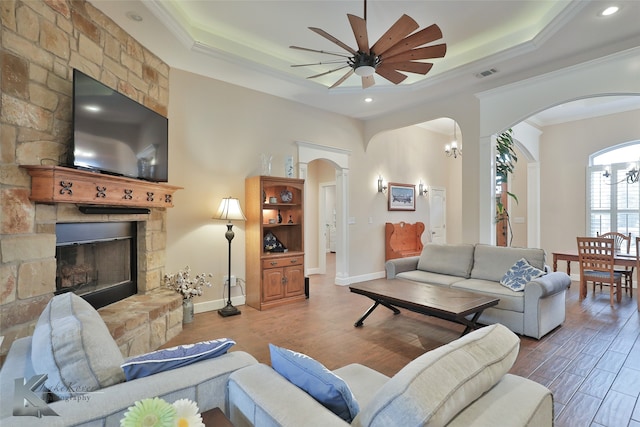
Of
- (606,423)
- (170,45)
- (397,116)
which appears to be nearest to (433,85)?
(397,116)

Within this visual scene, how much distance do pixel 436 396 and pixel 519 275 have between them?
3.30 m

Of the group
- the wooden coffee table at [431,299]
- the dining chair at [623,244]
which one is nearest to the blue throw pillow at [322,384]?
the wooden coffee table at [431,299]

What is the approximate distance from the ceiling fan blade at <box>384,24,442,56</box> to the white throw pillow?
2.81m

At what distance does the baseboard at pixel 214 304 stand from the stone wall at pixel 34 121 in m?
1.19

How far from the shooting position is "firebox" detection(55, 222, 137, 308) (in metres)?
2.70

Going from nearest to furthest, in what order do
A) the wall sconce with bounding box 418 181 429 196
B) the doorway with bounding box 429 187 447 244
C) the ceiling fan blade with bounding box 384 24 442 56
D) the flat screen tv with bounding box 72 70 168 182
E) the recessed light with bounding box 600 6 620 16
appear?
1. the ceiling fan blade with bounding box 384 24 442 56
2. the flat screen tv with bounding box 72 70 168 182
3. the recessed light with bounding box 600 6 620 16
4. the wall sconce with bounding box 418 181 429 196
5. the doorway with bounding box 429 187 447 244

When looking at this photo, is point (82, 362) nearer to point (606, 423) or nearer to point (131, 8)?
point (606, 423)

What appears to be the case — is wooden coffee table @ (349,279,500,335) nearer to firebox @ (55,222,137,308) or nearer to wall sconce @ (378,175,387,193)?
firebox @ (55,222,137,308)

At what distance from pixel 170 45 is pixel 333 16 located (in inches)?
72.1

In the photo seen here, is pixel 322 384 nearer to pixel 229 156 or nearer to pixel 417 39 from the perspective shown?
pixel 417 39

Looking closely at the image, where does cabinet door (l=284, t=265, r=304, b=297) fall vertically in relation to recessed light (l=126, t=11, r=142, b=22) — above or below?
below

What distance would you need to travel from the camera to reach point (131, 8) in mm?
2867

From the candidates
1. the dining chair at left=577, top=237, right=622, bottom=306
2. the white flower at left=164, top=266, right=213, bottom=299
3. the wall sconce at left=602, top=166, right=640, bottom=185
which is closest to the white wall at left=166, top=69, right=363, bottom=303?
the white flower at left=164, top=266, right=213, bottom=299

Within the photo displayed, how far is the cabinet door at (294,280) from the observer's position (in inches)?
184
